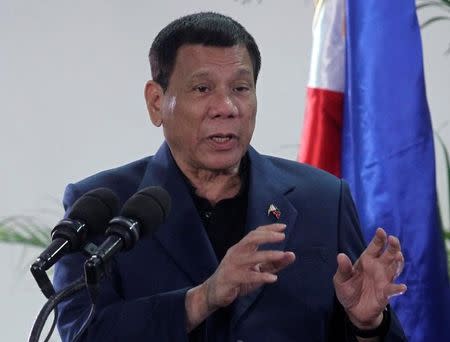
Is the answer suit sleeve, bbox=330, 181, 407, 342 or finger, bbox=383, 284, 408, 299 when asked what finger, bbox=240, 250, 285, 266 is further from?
suit sleeve, bbox=330, 181, 407, 342

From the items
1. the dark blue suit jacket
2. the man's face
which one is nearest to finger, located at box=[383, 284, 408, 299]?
the dark blue suit jacket

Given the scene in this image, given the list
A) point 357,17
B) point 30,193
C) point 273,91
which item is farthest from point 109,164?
point 357,17

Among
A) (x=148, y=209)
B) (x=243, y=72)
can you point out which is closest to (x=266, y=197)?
(x=243, y=72)

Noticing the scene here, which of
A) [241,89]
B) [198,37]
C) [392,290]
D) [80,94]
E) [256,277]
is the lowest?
[392,290]

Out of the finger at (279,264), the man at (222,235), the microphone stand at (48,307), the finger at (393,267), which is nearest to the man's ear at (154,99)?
the man at (222,235)

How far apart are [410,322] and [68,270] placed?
1.16 m

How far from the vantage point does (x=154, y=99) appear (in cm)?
243

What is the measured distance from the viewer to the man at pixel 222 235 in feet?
6.59

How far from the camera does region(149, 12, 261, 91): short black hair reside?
2.29 metres

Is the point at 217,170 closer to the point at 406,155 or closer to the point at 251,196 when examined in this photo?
the point at 251,196

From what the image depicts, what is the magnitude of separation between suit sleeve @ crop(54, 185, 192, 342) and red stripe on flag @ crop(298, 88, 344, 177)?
1067 millimetres

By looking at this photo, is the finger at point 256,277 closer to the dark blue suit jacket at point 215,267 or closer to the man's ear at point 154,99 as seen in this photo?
the dark blue suit jacket at point 215,267

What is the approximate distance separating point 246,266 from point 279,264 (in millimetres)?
103

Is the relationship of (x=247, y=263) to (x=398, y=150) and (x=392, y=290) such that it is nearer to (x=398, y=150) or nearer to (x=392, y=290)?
(x=392, y=290)
